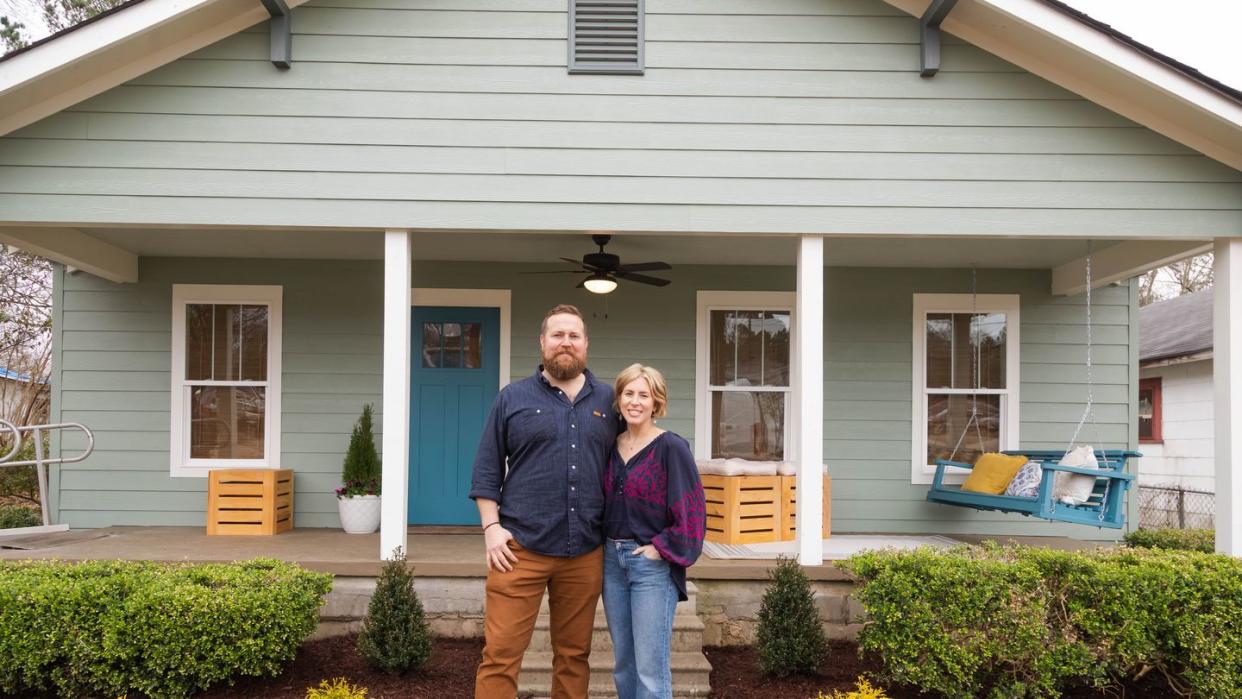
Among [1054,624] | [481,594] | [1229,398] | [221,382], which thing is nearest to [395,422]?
[481,594]

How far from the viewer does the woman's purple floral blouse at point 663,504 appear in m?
3.07

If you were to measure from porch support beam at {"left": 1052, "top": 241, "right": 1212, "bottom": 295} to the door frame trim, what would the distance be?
4603mm

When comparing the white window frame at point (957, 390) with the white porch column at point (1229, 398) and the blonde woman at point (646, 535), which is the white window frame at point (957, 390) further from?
the blonde woman at point (646, 535)

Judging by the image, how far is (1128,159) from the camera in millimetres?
5074

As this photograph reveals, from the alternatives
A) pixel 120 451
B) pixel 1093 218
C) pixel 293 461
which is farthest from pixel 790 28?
pixel 120 451

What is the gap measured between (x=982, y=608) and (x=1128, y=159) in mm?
2848

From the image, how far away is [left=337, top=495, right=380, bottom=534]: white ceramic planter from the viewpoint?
21.7 feet

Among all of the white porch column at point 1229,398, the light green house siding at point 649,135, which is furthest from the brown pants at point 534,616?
the white porch column at point 1229,398

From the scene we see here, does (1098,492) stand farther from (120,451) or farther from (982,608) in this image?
(120,451)

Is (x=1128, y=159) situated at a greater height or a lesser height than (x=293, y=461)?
greater

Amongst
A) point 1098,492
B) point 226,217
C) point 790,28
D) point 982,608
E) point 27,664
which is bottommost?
point 27,664

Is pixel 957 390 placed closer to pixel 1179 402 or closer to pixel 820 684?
pixel 820 684

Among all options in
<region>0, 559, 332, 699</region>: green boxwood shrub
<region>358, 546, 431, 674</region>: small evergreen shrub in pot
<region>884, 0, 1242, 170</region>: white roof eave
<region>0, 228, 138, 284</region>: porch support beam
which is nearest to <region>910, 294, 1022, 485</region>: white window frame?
<region>884, 0, 1242, 170</region>: white roof eave

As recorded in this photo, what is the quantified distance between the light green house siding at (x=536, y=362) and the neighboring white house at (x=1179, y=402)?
5985 mm
